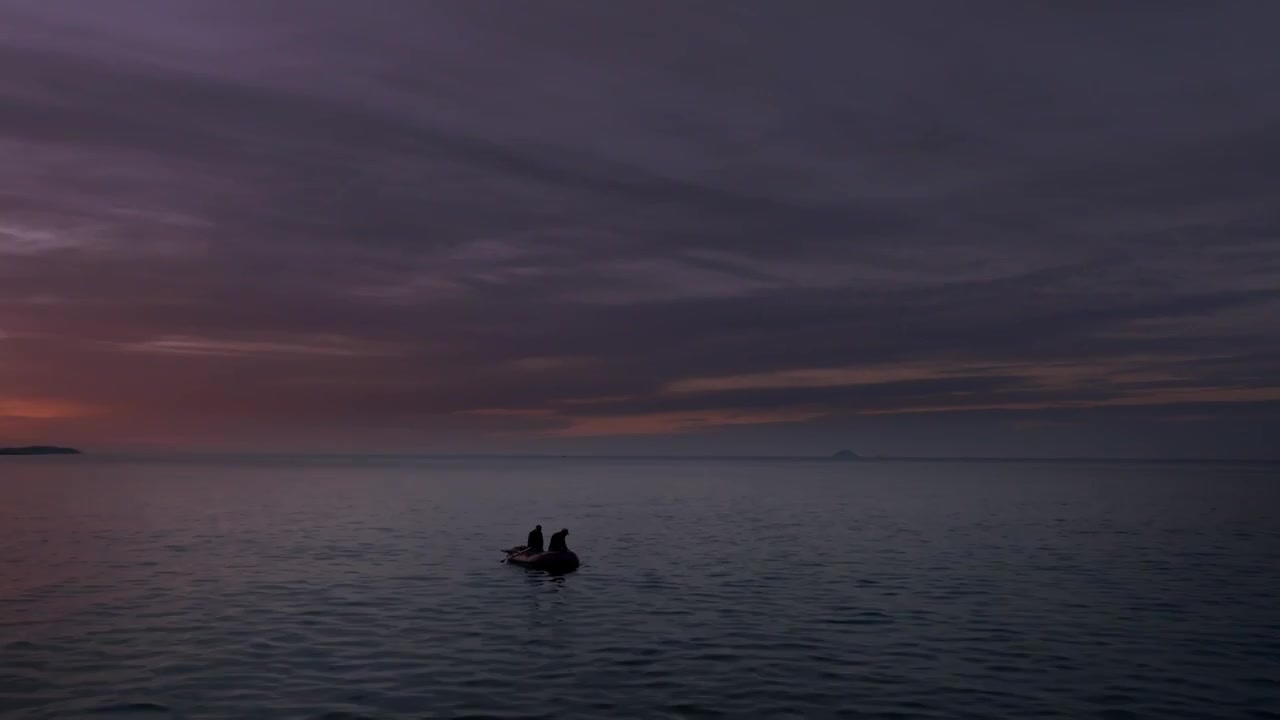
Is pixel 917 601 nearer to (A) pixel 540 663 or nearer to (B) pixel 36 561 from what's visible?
(A) pixel 540 663

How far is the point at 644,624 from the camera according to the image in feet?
119

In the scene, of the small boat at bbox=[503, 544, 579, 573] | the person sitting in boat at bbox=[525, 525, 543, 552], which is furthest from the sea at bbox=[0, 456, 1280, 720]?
the person sitting in boat at bbox=[525, 525, 543, 552]

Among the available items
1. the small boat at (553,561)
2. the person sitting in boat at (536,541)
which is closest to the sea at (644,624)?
the small boat at (553,561)

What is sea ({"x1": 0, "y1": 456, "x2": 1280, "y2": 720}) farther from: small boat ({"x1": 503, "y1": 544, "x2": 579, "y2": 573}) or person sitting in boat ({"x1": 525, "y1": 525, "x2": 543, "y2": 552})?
person sitting in boat ({"x1": 525, "y1": 525, "x2": 543, "y2": 552})

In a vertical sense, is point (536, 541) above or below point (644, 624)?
above

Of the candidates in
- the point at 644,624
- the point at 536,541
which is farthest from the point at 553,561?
the point at 644,624

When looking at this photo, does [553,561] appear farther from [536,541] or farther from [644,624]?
[644,624]

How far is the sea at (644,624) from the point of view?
25.5 meters

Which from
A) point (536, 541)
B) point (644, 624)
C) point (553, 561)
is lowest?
point (644, 624)

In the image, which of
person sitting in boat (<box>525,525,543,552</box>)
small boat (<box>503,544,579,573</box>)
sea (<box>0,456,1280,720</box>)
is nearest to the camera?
sea (<box>0,456,1280,720</box>)

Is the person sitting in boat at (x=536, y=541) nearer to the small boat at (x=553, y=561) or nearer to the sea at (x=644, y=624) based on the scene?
the small boat at (x=553, y=561)

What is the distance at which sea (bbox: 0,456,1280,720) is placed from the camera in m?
25.5

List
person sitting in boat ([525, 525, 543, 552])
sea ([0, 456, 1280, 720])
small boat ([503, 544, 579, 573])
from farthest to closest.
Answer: person sitting in boat ([525, 525, 543, 552]) → small boat ([503, 544, 579, 573]) → sea ([0, 456, 1280, 720])

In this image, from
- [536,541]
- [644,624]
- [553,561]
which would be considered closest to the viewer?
[644,624]
